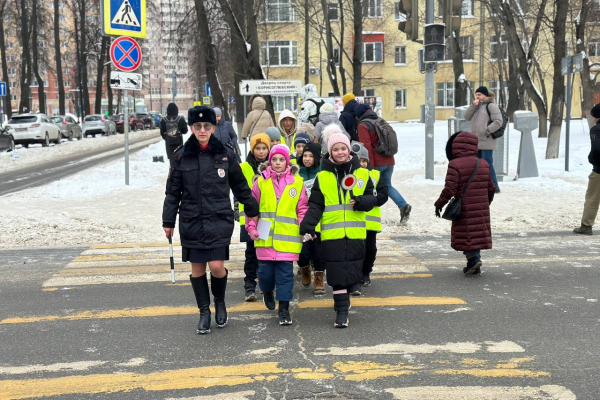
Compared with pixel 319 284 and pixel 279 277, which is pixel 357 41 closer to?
pixel 319 284

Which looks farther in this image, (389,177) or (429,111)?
(429,111)

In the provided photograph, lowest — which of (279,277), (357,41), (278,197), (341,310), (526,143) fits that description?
(341,310)

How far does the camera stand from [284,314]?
5.61 m

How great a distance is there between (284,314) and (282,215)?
32.2 inches

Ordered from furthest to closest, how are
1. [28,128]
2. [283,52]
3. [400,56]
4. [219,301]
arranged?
[400,56] < [283,52] < [28,128] < [219,301]

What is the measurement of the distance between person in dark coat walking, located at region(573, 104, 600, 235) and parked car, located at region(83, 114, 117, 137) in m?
46.3

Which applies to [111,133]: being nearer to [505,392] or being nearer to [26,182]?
[26,182]

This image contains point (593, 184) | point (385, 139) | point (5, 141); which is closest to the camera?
point (385, 139)

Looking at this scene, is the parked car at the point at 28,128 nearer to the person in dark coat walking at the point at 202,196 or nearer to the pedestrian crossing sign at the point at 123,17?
the pedestrian crossing sign at the point at 123,17

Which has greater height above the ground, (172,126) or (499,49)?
(499,49)

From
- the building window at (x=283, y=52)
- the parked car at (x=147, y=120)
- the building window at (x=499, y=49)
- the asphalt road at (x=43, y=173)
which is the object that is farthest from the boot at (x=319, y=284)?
the parked car at (x=147, y=120)

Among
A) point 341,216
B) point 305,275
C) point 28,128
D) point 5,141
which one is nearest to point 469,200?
point 305,275

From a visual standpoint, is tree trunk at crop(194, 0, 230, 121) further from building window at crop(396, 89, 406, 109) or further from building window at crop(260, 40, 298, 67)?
building window at crop(396, 89, 406, 109)

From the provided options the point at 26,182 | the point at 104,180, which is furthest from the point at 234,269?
the point at 26,182
